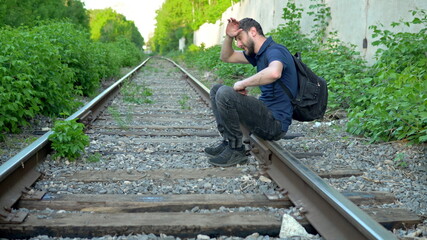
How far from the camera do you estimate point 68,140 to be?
373 centimetres

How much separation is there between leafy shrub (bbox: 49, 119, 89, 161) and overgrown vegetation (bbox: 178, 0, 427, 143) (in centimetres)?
288

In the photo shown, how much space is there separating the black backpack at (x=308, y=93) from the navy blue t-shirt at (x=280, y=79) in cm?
5

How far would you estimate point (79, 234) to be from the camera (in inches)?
90.2

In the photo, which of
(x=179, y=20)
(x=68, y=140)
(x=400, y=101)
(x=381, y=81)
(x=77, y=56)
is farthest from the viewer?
(x=179, y=20)

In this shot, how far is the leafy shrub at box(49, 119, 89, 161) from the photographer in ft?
12.0

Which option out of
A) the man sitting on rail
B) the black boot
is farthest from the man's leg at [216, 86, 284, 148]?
the black boot

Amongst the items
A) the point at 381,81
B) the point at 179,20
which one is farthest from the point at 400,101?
the point at 179,20

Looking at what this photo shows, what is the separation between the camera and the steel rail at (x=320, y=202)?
198 centimetres

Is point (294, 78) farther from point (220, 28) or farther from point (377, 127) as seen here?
Result: point (220, 28)

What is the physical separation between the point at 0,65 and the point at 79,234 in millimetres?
3289

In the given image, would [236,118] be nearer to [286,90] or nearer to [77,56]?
[286,90]

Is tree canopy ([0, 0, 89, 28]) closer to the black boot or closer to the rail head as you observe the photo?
the black boot

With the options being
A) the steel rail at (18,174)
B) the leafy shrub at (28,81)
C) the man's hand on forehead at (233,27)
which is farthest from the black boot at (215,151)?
the leafy shrub at (28,81)

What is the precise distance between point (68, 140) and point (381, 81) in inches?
165
